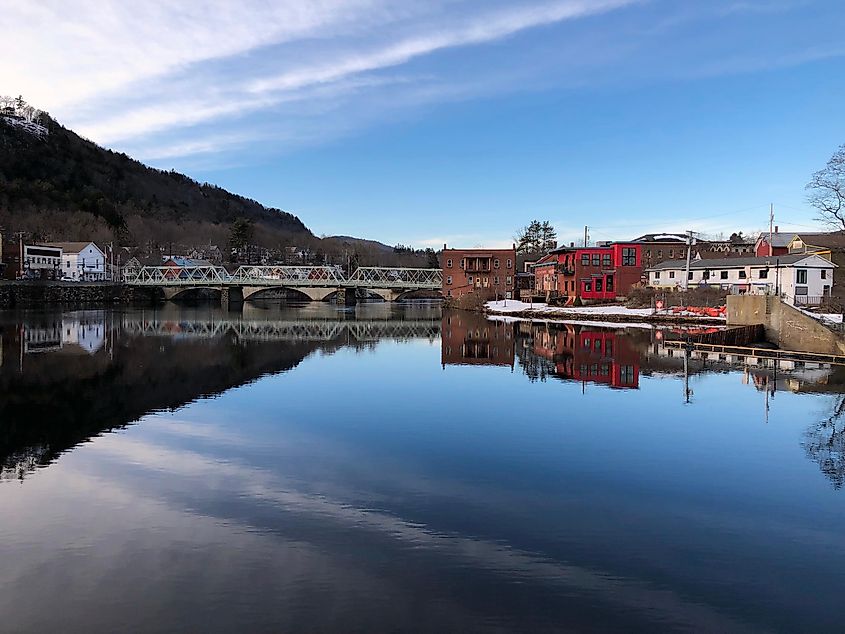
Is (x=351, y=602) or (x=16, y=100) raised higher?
(x=16, y=100)

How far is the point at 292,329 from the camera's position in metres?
51.6

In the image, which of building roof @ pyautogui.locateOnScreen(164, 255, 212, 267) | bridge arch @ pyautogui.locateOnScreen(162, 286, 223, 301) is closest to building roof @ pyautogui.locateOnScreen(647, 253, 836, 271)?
bridge arch @ pyautogui.locateOnScreen(162, 286, 223, 301)

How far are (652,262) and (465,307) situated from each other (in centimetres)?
2258

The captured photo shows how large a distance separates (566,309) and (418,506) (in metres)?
53.2

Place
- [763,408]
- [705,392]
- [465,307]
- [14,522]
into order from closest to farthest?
[14,522]
[763,408]
[705,392]
[465,307]

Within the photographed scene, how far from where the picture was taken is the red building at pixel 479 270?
285 ft

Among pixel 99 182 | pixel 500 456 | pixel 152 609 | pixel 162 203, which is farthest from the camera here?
pixel 162 203

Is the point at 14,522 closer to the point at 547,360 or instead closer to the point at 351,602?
the point at 351,602

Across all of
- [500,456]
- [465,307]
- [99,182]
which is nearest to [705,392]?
[500,456]

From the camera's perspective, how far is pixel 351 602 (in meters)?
7.40

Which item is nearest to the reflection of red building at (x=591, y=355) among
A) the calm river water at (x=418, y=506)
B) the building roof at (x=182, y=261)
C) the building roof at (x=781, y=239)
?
the calm river water at (x=418, y=506)

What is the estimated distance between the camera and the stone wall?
3061 inches

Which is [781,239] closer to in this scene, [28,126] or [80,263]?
[80,263]

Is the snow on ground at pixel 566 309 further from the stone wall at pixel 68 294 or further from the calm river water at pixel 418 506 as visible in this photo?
the stone wall at pixel 68 294
